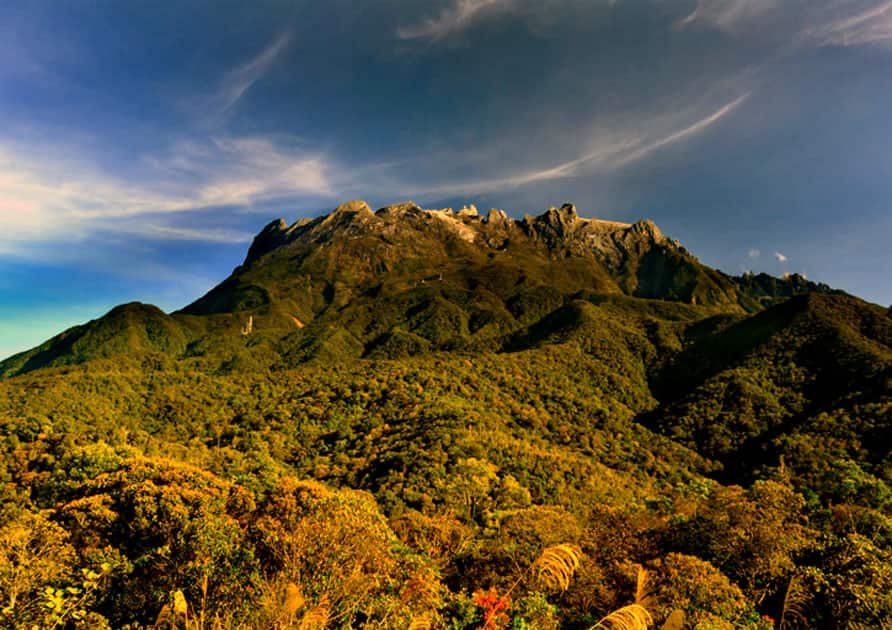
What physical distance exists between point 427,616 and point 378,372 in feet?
312

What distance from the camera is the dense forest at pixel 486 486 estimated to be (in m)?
15.0

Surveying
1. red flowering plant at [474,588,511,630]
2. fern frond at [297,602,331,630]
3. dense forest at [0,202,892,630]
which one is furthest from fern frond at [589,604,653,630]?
fern frond at [297,602,331,630]

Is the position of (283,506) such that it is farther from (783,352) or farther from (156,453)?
(783,352)

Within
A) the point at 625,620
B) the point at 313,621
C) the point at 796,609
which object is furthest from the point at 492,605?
the point at 796,609

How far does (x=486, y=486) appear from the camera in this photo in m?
54.2

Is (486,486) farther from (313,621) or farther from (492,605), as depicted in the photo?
(313,621)

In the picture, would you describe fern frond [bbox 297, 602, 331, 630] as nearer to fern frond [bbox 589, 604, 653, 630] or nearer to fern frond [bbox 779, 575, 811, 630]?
fern frond [bbox 589, 604, 653, 630]

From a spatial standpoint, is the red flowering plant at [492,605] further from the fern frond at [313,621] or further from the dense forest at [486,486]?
the fern frond at [313,621]

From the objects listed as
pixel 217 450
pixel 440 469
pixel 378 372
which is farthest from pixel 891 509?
pixel 378 372

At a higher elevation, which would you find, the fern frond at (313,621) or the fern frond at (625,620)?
the fern frond at (625,620)

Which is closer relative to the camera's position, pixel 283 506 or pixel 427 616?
pixel 427 616

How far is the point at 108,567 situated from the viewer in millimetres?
14555

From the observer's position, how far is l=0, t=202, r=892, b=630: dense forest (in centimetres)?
1496

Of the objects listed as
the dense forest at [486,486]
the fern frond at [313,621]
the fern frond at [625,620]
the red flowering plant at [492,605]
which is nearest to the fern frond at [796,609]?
the dense forest at [486,486]
